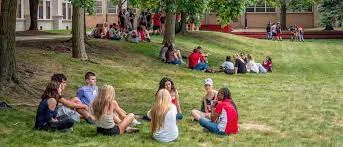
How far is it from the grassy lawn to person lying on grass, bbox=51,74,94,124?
204mm

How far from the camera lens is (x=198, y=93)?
20.1 meters

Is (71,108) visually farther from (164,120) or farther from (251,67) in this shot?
(251,67)

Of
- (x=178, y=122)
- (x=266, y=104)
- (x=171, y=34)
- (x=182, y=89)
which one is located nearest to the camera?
(x=178, y=122)

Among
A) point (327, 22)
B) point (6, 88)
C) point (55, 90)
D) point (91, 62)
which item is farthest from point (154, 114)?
point (327, 22)

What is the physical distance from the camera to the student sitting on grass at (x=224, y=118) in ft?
39.0

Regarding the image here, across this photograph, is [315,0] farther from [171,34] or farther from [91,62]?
[91,62]

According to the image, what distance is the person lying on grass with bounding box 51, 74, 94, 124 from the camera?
12.3 metres

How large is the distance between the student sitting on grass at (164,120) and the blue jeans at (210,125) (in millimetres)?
984

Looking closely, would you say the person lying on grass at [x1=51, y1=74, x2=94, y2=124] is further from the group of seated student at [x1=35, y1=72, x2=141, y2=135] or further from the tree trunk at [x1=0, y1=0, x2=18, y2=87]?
the tree trunk at [x1=0, y1=0, x2=18, y2=87]

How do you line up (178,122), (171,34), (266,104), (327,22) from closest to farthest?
1. (178,122)
2. (266,104)
3. (171,34)
4. (327,22)

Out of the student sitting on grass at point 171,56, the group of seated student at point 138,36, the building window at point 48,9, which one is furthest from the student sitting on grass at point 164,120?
the building window at point 48,9

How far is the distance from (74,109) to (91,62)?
10.8m

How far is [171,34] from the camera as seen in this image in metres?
32.3

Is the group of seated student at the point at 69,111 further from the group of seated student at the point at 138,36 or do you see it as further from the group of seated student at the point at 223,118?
the group of seated student at the point at 138,36
